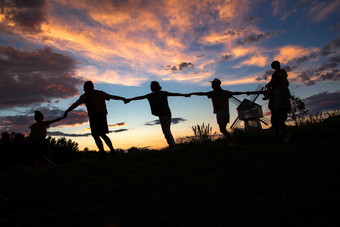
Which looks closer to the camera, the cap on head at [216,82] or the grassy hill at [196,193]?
the grassy hill at [196,193]

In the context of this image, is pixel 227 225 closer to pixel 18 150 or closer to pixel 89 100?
pixel 89 100

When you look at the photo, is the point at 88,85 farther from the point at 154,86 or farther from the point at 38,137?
the point at 38,137

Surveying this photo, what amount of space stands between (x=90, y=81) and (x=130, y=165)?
355 cm

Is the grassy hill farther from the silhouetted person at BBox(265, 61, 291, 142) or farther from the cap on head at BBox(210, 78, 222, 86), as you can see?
the cap on head at BBox(210, 78, 222, 86)

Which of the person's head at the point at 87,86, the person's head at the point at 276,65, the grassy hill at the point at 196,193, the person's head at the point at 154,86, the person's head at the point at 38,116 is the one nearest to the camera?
the grassy hill at the point at 196,193

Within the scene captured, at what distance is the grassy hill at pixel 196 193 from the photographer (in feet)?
12.6

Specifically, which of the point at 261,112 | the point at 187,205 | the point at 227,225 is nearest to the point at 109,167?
the point at 187,205

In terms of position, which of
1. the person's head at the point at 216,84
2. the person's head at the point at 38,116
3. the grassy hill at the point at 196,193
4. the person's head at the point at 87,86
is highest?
the person's head at the point at 87,86

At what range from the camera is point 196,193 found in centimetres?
485

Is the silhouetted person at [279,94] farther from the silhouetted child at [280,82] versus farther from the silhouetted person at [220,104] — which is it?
the silhouetted person at [220,104]

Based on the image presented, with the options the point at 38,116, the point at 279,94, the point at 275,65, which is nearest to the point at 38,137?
the point at 38,116

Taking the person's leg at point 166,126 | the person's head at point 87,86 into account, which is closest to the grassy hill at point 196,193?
the person's leg at point 166,126

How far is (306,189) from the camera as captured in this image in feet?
14.6

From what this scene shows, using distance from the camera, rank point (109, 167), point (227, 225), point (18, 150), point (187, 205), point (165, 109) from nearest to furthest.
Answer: point (227, 225), point (187, 205), point (109, 167), point (165, 109), point (18, 150)
